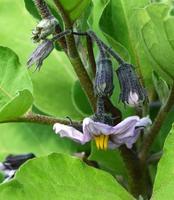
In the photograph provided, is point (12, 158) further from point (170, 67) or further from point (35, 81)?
point (170, 67)

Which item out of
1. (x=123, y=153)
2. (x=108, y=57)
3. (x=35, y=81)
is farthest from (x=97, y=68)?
(x=35, y=81)

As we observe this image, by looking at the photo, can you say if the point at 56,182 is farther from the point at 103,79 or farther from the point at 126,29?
the point at 126,29

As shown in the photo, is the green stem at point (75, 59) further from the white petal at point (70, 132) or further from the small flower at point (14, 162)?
the small flower at point (14, 162)

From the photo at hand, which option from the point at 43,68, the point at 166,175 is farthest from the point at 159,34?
the point at 43,68

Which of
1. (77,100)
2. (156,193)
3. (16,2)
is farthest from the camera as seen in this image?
(16,2)

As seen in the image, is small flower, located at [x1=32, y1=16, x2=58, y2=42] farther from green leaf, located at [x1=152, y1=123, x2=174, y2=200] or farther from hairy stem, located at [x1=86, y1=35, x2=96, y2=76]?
green leaf, located at [x1=152, y1=123, x2=174, y2=200]

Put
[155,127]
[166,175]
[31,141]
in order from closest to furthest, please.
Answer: [166,175] < [155,127] < [31,141]
